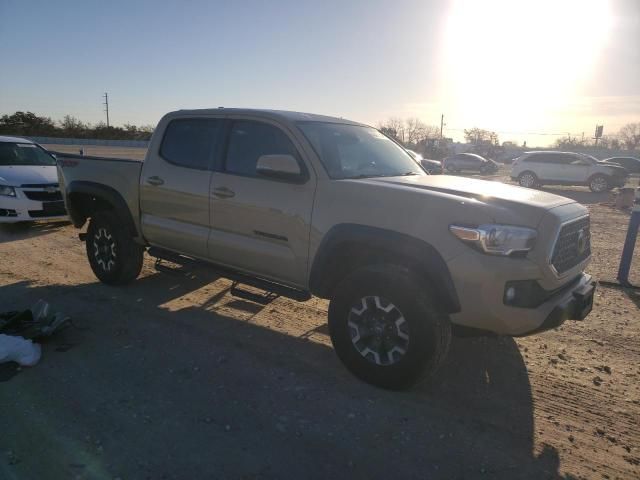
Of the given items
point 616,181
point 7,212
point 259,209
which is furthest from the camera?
point 616,181

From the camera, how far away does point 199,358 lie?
12.8 feet

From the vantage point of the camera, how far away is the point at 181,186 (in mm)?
4676

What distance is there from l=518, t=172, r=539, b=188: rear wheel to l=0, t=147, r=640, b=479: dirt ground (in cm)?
1770

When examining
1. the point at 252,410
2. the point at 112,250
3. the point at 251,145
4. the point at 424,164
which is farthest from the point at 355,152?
the point at 424,164

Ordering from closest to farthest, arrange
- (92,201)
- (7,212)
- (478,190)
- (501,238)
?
1. (501,238)
2. (478,190)
3. (92,201)
4. (7,212)

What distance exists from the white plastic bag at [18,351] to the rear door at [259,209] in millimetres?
1651

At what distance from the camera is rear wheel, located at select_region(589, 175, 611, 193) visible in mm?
19672

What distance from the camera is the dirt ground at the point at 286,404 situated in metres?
2.68

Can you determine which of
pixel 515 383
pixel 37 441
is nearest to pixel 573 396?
pixel 515 383

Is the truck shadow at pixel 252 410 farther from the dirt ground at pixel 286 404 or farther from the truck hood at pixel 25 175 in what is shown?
the truck hood at pixel 25 175

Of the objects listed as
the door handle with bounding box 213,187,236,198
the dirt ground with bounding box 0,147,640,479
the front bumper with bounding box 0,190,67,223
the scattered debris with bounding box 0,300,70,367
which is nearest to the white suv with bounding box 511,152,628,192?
the dirt ground with bounding box 0,147,640,479

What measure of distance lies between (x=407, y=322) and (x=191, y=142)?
290 centimetres

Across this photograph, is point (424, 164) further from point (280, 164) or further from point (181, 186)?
point (280, 164)

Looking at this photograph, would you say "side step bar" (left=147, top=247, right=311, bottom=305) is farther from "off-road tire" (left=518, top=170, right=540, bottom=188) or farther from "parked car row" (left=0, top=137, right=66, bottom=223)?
"off-road tire" (left=518, top=170, right=540, bottom=188)
